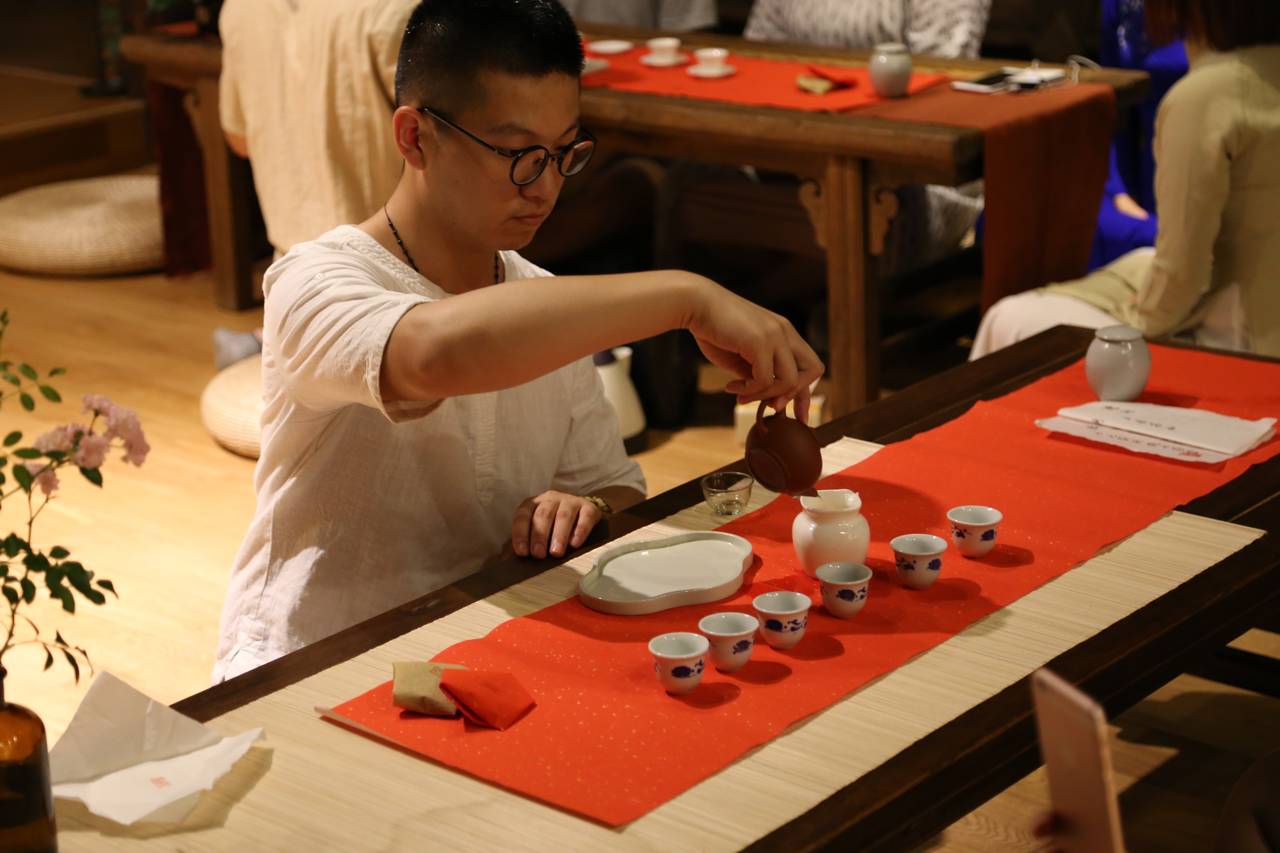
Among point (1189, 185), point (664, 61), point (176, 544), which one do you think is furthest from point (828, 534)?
point (664, 61)

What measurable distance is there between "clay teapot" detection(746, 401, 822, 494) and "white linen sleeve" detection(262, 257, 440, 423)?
12.9 inches

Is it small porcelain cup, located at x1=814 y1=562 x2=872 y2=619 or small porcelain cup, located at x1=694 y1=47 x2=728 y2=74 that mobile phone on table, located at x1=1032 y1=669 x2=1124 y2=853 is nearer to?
small porcelain cup, located at x1=814 y1=562 x2=872 y2=619

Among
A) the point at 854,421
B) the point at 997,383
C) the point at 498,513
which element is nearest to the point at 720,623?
the point at 498,513

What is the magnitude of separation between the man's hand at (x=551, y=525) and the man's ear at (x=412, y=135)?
39 centimetres

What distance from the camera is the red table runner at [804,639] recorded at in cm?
129

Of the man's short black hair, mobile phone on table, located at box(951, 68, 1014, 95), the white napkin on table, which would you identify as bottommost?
the white napkin on table

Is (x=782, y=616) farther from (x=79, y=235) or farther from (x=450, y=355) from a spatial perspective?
(x=79, y=235)

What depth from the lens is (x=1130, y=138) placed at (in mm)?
4547

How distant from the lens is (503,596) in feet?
5.29

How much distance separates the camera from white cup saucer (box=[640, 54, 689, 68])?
13.6 ft

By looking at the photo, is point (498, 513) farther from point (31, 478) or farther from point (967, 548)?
point (31, 478)

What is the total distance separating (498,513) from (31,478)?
2.67 ft

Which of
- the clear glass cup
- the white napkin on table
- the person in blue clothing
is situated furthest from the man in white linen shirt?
the person in blue clothing

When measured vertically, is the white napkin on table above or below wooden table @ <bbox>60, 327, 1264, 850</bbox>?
above
